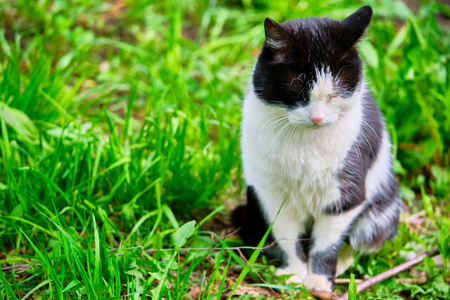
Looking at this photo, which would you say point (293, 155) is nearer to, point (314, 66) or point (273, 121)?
point (273, 121)

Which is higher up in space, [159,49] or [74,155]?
[159,49]

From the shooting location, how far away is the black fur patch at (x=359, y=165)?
2004mm

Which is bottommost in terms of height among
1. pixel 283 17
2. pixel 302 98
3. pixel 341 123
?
pixel 341 123

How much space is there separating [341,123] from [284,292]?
792 millimetres

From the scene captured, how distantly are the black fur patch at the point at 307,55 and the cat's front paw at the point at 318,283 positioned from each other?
87cm

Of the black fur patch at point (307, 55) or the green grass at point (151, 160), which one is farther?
the green grass at point (151, 160)

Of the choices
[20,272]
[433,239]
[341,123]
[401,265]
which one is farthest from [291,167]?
[20,272]

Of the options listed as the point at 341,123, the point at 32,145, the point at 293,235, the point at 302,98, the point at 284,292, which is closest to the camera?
the point at 302,98

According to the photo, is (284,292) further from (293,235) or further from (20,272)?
(20,272)

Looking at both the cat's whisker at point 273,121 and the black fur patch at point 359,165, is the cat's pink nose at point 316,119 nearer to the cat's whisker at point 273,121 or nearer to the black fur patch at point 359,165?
the cat's whisker at point 273,121

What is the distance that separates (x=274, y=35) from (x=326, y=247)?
1.02 metres

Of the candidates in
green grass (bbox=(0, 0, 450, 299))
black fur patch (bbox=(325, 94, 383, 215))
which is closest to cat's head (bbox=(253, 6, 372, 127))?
black fur patch (bbox=(325, 94, 383, 215))

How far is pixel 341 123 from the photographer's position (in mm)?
1920

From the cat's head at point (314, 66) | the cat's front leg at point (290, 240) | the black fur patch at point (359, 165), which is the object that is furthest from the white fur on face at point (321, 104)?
the cat's front leg at point (290, 240)
